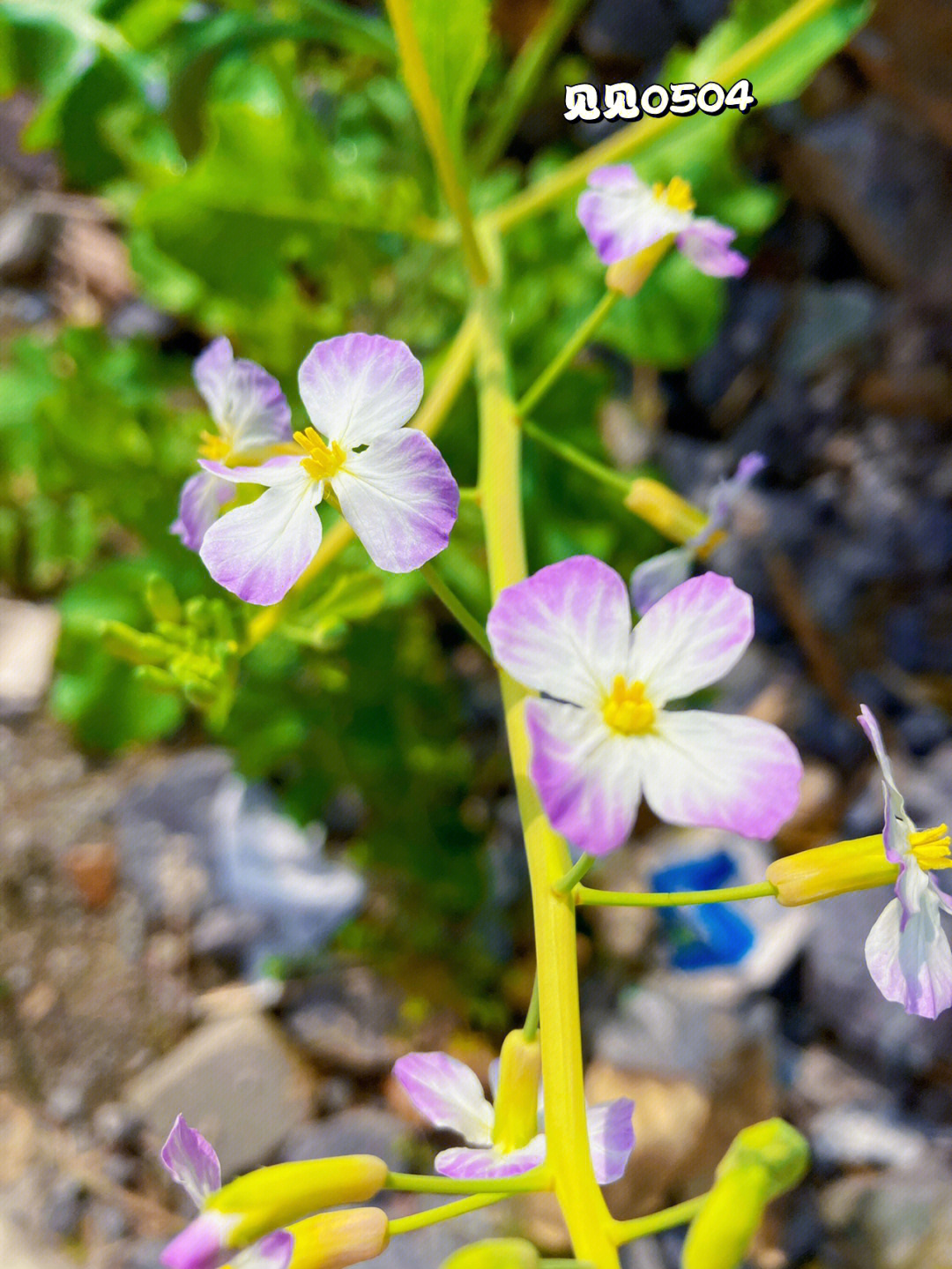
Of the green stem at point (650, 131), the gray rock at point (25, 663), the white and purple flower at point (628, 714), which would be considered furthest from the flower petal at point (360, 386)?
the gray rock at point (25, 663)

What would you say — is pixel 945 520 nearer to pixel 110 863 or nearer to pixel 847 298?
pixel 847 298

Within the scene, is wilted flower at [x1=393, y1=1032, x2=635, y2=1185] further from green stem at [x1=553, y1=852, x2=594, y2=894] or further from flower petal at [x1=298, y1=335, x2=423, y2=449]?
flower petal at [x1=298, y1=335, x2=423, y2=449]

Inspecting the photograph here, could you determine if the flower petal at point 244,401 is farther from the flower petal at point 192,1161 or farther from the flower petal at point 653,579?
the flower petal at point 192,1161

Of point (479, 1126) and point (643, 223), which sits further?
point (643, 223)

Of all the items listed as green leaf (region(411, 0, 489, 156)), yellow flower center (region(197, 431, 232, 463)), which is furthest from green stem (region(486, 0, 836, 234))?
yellow flower center (region(197, 431, 232, 463))

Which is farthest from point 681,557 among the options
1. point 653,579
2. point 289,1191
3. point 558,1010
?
point 289,1191

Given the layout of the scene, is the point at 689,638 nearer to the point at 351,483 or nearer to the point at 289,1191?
the point at 351,483

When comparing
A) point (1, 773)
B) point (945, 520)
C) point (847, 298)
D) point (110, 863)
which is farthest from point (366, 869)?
point (847, 298)
